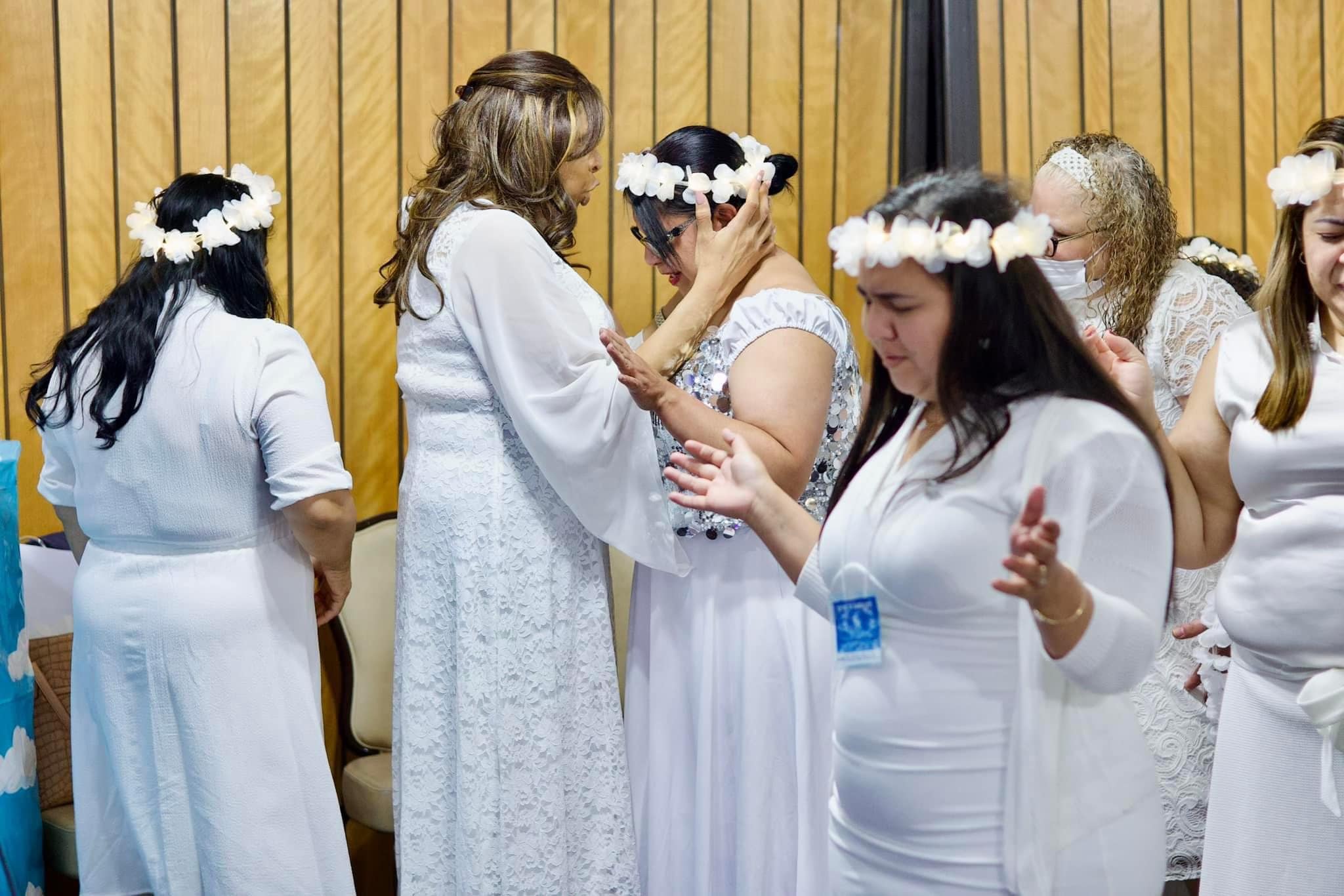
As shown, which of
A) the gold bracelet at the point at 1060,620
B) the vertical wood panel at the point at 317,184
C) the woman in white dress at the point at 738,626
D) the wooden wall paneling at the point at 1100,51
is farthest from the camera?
the wooden wall paneling at the point at 1100,51

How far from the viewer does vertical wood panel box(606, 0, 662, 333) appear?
13.5ft

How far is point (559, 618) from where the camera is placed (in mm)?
2895

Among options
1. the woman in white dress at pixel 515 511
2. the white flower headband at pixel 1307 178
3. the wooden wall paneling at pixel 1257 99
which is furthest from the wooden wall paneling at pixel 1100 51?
the white flower headband at pixel 1307 178

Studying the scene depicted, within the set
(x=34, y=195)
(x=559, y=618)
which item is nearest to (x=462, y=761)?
(x=559, y=618)

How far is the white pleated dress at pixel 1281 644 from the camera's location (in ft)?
6.88

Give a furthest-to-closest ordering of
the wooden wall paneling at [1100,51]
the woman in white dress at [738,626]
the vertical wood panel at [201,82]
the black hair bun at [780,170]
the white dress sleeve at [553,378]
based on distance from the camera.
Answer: the wooden wall paneling at [1100,51]
the vertical wood panel at [201,82]
the black hair bun at [780,170]
the white dress sleeve at [553,378]
the woman in white dress at [738,626]

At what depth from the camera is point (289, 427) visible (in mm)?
2803

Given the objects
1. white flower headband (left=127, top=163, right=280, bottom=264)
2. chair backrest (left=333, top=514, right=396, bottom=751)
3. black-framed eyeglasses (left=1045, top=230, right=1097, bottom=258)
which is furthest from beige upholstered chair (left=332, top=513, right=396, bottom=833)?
black-framed eyeglasses (left=1045, top=230, right=1097, bottom=258)

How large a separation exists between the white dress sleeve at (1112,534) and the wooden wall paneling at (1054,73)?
267 centimetres

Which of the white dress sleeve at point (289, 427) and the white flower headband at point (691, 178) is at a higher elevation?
Result: the white flower headband at point (691, 178)

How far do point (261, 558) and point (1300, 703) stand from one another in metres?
2.00

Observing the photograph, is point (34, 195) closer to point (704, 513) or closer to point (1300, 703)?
point (704, 513)

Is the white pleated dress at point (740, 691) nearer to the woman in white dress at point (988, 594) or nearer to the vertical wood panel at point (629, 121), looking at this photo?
the woman in white dress at point (988, 594)

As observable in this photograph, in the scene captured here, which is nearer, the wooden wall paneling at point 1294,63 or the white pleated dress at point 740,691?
the white pleated dress at point 740,691
